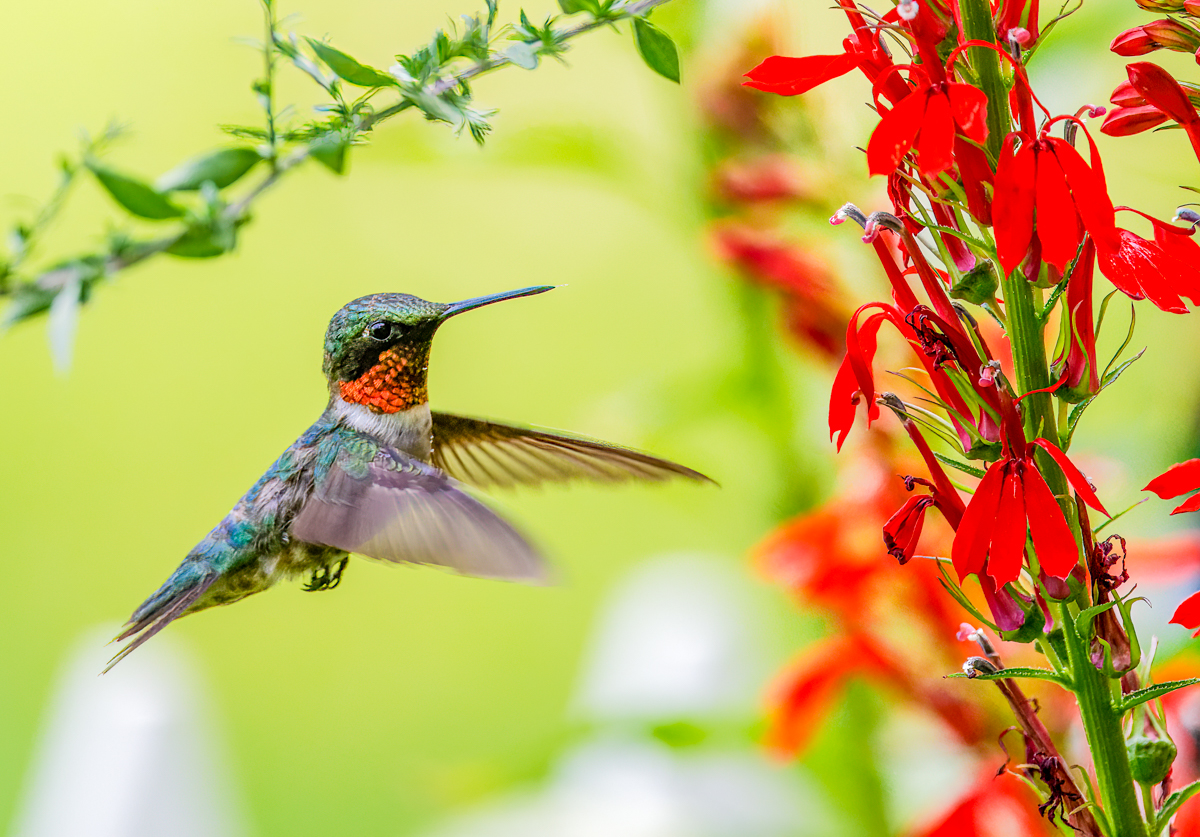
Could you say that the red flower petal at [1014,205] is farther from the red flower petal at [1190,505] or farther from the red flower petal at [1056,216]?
the red flower petal at [1190,505]

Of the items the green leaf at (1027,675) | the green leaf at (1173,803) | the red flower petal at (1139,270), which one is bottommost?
the green leaf at (1173,803)

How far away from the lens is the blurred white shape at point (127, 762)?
153 cm

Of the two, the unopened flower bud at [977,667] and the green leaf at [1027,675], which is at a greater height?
the unopened flower bud at [977,667]

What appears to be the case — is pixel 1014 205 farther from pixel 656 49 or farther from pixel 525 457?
pixel 525 457

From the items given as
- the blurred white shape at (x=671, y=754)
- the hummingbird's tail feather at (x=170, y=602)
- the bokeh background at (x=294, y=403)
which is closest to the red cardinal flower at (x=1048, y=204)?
the hummingbird's tail feather at (x=170, y=602)

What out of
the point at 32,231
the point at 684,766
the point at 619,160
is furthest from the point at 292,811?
the point at 32,231

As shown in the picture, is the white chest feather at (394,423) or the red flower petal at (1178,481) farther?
the white chest feather at (394,423)

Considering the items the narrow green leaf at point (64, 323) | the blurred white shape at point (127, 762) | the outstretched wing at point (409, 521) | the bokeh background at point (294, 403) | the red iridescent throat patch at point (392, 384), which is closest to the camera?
the narrow green leaf at point (64, 323)

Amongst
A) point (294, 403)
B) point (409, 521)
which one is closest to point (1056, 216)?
point (409, 521)

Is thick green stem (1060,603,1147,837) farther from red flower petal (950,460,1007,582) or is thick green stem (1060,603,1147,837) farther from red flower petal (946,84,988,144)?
red flower petal (946,84,988,144)

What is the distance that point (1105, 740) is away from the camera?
0.34 metres

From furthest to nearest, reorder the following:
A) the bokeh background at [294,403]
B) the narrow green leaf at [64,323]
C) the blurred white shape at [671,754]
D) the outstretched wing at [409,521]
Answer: the bokeh background at [294,403] → the blurred white shape at [671,754] → the outstretched wing at [409,521] → the narrow green leaf at [64,323]

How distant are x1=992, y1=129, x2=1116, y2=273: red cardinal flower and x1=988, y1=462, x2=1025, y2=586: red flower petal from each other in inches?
2.9

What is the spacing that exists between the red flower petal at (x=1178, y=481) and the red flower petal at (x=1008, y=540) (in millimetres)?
55
